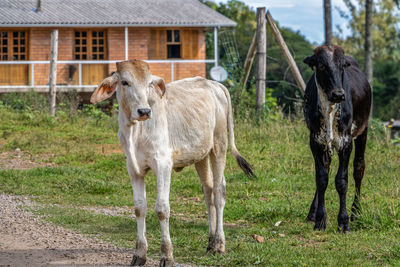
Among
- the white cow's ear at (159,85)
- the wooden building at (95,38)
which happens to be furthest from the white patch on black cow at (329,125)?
the wooden building at (95,38)

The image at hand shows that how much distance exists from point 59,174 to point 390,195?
551cm

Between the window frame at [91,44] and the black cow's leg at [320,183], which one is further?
the window frame at [91,44]

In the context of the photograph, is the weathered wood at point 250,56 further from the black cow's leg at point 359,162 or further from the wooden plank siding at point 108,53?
the wooden plank siding at point 108,53

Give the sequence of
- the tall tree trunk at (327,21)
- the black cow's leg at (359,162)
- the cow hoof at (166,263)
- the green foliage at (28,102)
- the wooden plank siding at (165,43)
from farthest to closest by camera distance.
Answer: the wooden plank siding at (165,43) → the tall tree trunk at (327,21) → the green foliage at (28,102) → the black cow's leg at (359,162) → the cow hoof at (166,263)

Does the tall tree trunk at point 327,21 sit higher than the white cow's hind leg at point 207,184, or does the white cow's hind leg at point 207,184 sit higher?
the tall tree trunk at point 327,21

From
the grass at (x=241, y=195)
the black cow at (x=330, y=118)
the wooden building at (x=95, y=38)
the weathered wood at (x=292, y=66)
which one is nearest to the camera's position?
the grass at (x=241, y=195)

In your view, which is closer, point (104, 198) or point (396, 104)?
point (104, 198)

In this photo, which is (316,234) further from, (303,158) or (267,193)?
(303,158)

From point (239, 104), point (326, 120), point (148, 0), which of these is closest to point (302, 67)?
point (148, 0)

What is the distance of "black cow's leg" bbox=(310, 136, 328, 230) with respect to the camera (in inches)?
288

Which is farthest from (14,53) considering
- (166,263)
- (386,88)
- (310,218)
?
(386,88)

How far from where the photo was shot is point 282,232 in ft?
24.1

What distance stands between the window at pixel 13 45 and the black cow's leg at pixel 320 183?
63.3 ft

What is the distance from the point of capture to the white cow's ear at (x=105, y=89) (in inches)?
229
